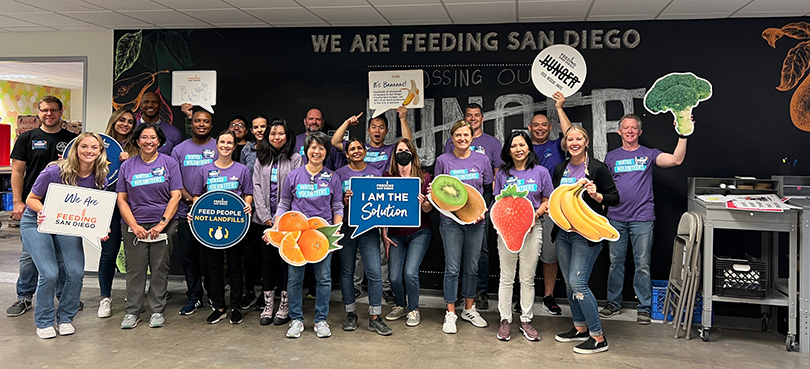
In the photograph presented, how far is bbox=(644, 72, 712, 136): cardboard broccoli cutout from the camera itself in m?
4.71

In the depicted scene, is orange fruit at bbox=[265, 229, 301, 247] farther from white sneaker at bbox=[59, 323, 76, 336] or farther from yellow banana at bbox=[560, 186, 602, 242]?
yellow banana at bbox=[560, 186, 602, 242]

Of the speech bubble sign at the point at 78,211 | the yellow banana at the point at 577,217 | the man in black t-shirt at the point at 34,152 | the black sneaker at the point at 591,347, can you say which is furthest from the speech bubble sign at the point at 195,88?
the black sneaker at the point at 591,347

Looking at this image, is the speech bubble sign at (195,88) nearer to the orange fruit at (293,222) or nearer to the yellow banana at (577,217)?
the orange fruit at (293,222)

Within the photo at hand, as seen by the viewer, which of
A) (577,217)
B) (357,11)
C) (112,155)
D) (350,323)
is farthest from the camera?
(357,11)

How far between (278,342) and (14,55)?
4713mm

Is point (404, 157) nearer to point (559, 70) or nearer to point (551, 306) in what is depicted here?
point (559, 70)

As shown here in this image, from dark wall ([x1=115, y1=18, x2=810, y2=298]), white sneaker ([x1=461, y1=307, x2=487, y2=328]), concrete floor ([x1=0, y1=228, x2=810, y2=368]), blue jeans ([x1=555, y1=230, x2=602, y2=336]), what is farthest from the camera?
dark wall ([x1=115, y1=18, x2=810, y2=298])

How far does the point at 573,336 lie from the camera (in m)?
3.99

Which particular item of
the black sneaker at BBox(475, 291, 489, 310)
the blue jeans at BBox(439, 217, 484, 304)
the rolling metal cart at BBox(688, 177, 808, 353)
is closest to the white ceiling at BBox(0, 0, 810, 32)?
the rolling metal cart at BBox(688, 177, 808, 353)

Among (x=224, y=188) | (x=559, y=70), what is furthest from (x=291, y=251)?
(x=559, y=70)

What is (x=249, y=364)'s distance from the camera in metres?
3.50

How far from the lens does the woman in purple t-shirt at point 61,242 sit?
3908 millimetres

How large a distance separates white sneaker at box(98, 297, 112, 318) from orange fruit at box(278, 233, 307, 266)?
1715mm

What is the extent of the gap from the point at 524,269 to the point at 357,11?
2649mm
